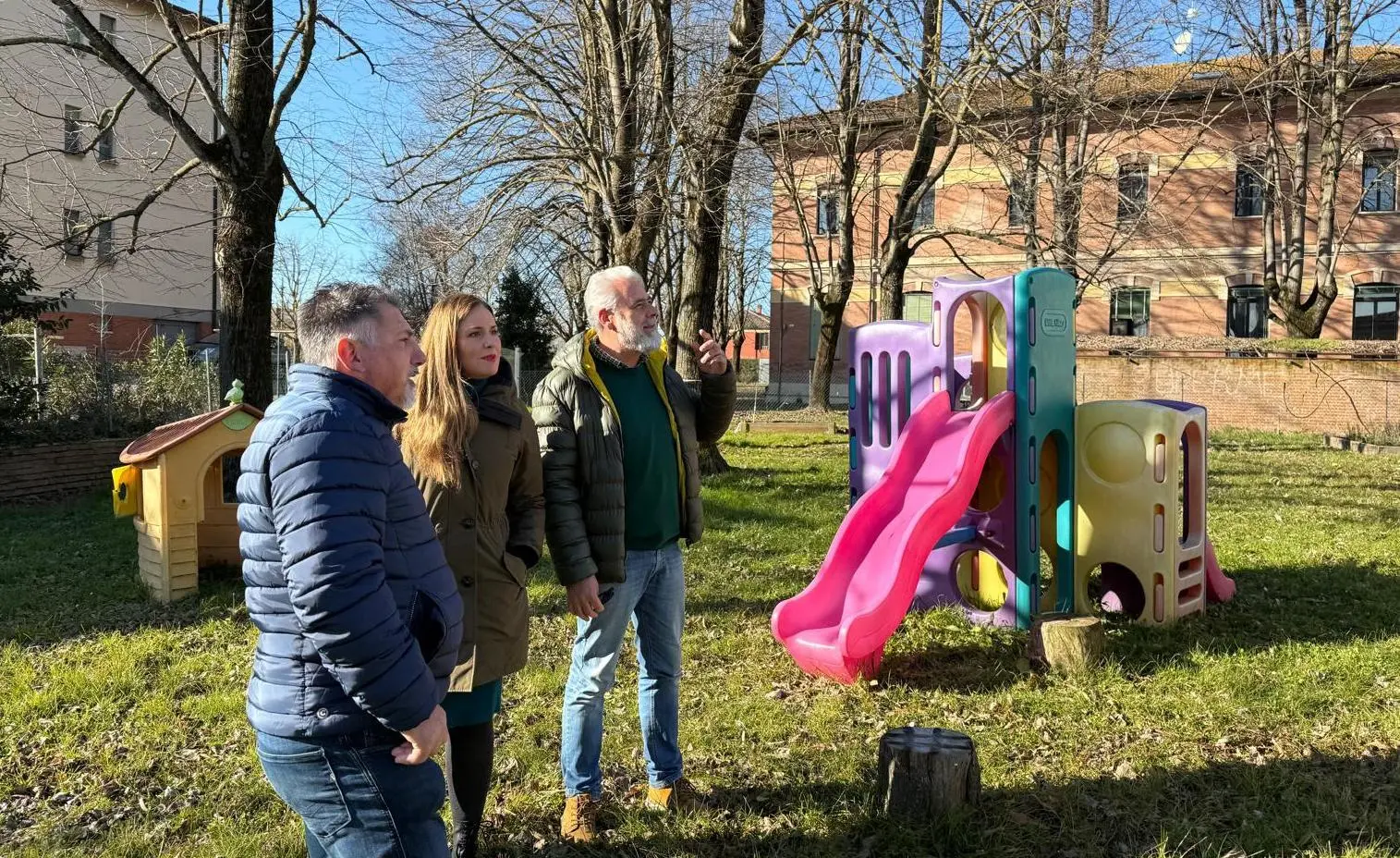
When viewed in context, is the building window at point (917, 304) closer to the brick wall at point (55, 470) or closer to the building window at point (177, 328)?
the brick wall at point (55, 470)

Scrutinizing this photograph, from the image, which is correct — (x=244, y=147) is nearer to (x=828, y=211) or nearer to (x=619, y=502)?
(x=619, y=502)

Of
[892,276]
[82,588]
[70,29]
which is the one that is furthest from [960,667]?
[892,276]

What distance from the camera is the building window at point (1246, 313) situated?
2692cm

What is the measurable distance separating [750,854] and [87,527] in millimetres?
8646

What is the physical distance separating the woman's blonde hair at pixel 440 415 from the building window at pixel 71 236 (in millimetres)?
8329

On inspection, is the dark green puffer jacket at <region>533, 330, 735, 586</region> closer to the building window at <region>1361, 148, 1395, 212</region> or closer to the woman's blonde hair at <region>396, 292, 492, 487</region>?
the woman's blonde hair at <region>396, 292, 492, 487</region>

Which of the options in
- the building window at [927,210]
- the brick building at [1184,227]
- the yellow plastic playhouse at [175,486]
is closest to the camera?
the yellow plastic playhouse at [175,486]

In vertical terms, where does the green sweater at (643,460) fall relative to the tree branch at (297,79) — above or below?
below

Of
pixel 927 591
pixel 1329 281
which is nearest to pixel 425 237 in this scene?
pixel 927 591

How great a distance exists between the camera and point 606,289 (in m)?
3.16

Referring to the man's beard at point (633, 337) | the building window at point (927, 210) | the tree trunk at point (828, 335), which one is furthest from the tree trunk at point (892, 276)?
the man's beard at point (633, 337)

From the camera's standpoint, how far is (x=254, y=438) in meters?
1.88

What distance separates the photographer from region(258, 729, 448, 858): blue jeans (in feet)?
6.22

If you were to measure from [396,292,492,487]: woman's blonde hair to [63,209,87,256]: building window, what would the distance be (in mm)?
8329
